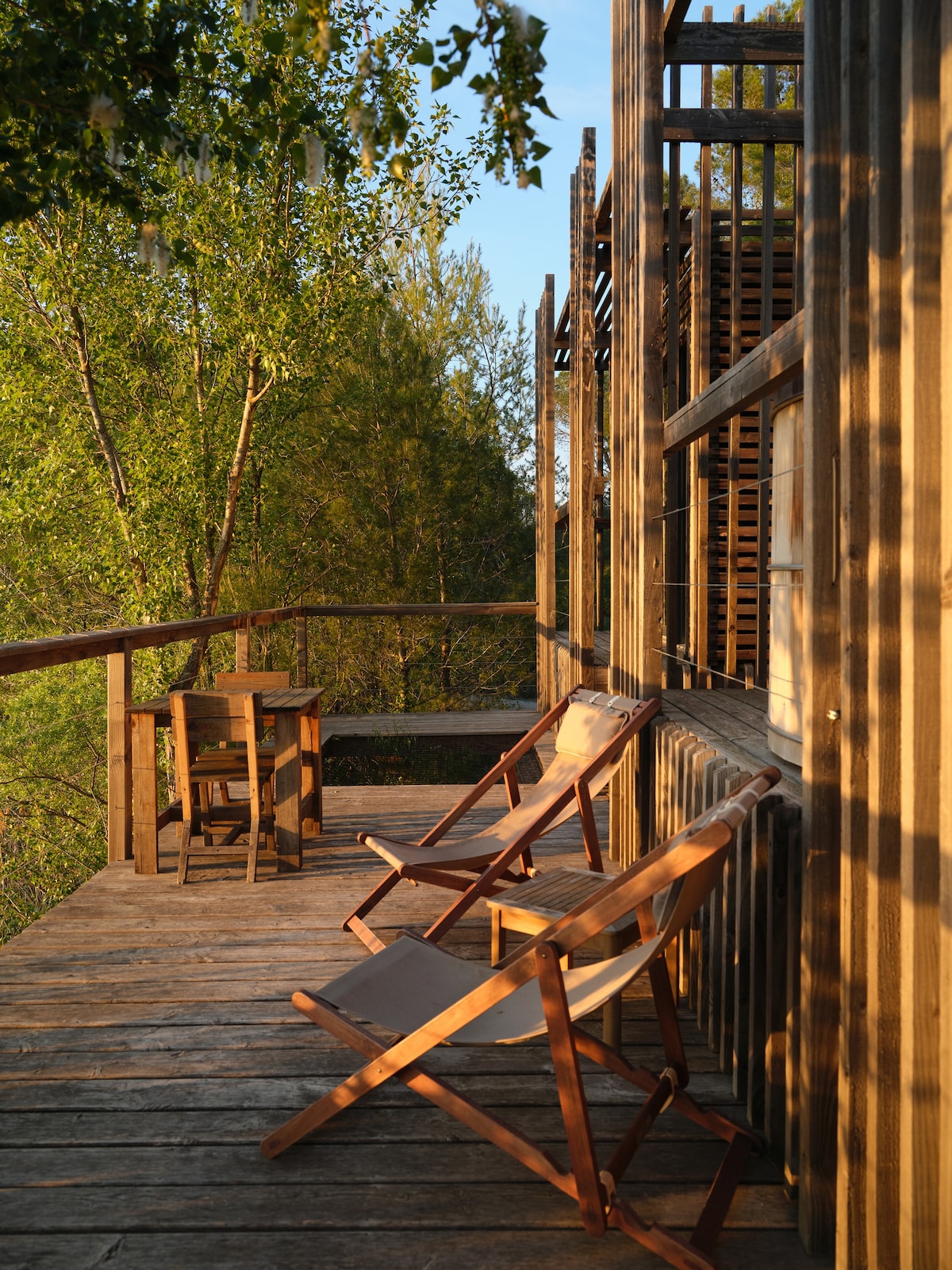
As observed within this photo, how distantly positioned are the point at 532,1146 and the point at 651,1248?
27 cm

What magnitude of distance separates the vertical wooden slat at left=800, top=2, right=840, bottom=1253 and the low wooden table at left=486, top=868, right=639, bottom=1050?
0.57m

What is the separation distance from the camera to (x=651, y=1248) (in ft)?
5.80

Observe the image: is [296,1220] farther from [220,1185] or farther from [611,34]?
[611,34]

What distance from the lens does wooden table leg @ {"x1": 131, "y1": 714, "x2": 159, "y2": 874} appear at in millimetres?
4234

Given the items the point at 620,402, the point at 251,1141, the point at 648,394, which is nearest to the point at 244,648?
the point at 620,402

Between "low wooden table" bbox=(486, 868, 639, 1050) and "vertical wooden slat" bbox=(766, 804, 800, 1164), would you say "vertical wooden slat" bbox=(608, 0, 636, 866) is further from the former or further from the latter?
"vertical wooden slat" bbox=(766, 804, 800, 1164)

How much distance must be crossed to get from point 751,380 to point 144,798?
3.11 meters

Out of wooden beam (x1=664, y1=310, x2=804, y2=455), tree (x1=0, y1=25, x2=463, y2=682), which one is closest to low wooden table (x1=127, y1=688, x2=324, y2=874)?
wooden beam (x1=664, y1=310, x2=804, y2=455)

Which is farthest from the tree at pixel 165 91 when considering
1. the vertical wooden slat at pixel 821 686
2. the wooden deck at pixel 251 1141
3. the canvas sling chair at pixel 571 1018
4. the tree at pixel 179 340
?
the tree at pixel 179 340

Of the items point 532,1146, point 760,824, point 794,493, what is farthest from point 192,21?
point 532,1146

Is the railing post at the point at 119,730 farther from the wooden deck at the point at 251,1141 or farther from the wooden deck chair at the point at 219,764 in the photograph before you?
the wooden deck at the point at 251,1141

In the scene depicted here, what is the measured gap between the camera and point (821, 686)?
1826 millimetres

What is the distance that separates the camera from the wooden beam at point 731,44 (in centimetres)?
455

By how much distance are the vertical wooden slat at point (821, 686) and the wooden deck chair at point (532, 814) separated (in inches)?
50.1
